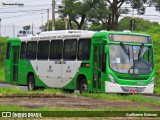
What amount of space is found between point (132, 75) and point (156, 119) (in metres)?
10.0

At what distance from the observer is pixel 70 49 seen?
24797 mm

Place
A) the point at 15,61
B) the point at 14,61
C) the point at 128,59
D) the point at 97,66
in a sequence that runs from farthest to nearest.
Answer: the point at 14,61 < the point at 15,61 < the point at 97,66 < the point at 128,59

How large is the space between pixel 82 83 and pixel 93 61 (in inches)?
57.6

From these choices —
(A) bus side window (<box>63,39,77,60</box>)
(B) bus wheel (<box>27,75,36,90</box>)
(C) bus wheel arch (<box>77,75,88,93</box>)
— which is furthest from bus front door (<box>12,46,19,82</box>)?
(C) bus wheel arch (<box>77,75,88,93</box>)

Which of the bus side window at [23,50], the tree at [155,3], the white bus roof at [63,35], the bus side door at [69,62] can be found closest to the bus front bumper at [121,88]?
the bus side door at [69,62]

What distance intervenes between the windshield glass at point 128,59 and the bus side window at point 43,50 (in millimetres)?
5499

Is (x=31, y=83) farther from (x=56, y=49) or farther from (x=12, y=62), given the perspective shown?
(x=56, y=49)

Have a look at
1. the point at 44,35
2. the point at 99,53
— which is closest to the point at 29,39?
the point at 44,35

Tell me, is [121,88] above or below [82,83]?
below

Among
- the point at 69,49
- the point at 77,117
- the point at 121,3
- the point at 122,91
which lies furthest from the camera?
the point at 121,3

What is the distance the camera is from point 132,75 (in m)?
22.3

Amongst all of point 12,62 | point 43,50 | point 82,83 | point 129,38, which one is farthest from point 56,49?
point 12,62

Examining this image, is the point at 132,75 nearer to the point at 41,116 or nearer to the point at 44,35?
the point at 44,35

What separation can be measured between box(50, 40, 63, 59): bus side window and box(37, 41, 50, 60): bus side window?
43 centimetres
